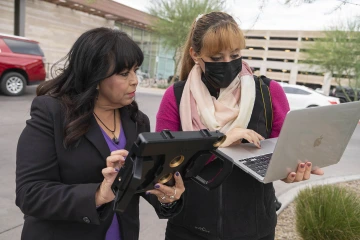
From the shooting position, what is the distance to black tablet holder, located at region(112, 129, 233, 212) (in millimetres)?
772

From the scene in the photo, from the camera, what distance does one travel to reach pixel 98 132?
1316 millimetres

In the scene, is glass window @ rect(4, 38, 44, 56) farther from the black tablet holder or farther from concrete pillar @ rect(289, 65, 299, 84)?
concrete pillar @ rect(289, 65, 299, 84)

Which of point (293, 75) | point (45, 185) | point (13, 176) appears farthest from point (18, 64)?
point (293, 75)

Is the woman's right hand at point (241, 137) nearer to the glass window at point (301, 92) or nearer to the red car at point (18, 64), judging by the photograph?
the red car at point (18, 64)

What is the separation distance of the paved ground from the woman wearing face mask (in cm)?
179

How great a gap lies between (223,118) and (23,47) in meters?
10.2

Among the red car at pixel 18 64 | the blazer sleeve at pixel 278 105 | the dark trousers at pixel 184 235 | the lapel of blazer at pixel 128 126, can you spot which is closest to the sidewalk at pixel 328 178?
the blazer sleeve at pixel 278 105

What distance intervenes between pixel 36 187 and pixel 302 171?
100 cm

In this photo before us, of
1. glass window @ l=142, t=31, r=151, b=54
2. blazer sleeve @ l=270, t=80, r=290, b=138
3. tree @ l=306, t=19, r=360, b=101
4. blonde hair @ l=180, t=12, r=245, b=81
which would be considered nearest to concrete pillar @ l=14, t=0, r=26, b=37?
glass window @ l=142, t=31, r=151, b=54

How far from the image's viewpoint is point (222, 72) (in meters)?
1.53

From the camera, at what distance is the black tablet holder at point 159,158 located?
772 millimetres

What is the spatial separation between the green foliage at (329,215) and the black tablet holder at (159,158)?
2070mm

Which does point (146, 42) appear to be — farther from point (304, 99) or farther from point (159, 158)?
point (159, 158)

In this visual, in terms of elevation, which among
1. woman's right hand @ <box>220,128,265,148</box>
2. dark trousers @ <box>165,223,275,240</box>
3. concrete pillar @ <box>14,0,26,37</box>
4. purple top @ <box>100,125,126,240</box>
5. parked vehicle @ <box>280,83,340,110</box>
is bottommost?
parked vehicle @ <box>280,83,340,110</box>
